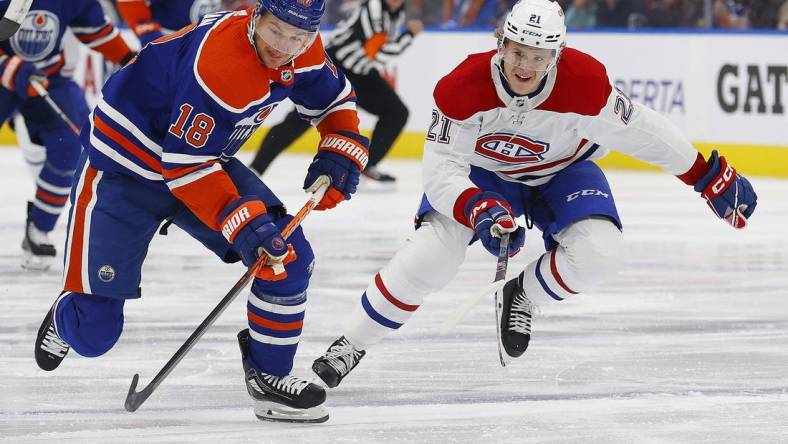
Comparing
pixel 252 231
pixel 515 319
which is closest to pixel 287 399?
pixel 252 231

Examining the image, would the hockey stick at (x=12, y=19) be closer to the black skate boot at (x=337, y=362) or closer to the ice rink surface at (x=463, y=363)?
the ice rink surface at (x=463, y=363)

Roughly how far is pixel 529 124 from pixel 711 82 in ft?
17.2

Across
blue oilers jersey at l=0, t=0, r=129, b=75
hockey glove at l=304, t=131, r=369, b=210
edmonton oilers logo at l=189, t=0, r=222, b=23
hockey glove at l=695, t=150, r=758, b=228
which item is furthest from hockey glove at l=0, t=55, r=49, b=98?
hockey glove at l=695, t=150, r=758, b=228

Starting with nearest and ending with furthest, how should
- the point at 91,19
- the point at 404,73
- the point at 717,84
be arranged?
the point at 91,19, the point at 717,84, the point at 404,73

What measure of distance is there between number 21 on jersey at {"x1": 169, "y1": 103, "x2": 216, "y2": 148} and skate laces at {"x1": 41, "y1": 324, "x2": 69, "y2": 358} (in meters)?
0.74

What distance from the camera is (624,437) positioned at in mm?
2936

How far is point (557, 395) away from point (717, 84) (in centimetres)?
542

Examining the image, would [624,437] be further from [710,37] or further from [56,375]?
[710,37]

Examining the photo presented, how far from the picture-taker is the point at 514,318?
143 inches

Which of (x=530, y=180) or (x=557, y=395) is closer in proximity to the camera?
(x=557, y=395)

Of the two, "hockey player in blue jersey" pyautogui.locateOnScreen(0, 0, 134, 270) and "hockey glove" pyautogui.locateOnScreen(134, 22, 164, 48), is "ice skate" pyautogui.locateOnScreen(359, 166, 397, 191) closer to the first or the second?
"hockey glove" pyautogui.locateOnScreen(134, 22, 164, 48)

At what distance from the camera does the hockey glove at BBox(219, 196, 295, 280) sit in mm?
2865

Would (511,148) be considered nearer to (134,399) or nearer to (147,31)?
(134,399)

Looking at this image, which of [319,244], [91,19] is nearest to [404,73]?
[319,244]
